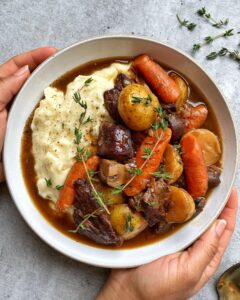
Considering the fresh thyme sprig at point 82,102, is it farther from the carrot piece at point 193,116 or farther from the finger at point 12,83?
the carrot piece at point 193,116

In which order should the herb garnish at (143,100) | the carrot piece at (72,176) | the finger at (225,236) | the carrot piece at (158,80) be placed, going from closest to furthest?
1. the herb garnish at (143,100)
2. the carrot piece at (72,176)
3. the carrot piece at (158,80)
4. the finger at (225,236)

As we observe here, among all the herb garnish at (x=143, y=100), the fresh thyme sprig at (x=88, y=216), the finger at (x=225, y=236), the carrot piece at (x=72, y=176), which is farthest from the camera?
the finger at (x=225, y=236)

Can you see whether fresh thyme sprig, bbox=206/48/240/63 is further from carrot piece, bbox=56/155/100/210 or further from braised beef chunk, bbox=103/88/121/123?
carrot piece, bbox=56/155/100/210

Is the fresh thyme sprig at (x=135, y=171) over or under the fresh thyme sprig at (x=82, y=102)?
under

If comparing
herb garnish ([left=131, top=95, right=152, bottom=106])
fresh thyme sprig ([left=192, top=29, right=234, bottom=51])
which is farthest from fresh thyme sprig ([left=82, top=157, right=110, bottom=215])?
fresh thyme sprig ([left=192, top=29, right=234, bottom=51])

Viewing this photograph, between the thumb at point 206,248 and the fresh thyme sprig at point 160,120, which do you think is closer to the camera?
the fresh thyme sprig at point 160,120

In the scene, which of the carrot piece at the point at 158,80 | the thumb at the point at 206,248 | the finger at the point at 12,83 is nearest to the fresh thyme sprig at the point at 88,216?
the thumb at the point at 206,248

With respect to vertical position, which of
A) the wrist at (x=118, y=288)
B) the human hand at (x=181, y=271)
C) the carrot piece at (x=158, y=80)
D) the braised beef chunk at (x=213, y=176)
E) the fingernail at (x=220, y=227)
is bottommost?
the wrist at (x=118, y=288)

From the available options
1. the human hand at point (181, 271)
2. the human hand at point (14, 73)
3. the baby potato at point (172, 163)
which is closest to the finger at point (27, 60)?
the human hand at point (14, 73)
